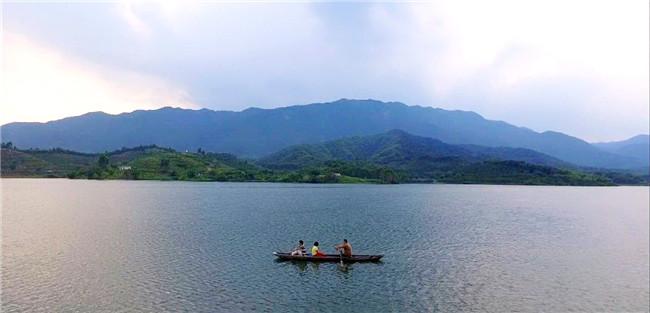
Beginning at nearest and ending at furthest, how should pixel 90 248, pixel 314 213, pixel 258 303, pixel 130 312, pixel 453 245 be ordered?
1. pixel 130 312
2. pixel 258 303
3. pixel 90 248
4. pixel 453 245
5. pixel 314 213

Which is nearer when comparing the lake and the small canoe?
the lake

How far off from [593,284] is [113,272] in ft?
137

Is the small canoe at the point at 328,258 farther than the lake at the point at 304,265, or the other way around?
the small canoe at the point at 328,258

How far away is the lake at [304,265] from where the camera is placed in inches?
1358

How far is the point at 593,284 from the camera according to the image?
42.4m

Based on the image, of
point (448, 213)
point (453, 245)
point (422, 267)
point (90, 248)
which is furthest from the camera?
point (448, 213)

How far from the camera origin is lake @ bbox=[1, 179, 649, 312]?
113 feet

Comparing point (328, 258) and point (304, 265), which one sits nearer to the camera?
point (304, 265)

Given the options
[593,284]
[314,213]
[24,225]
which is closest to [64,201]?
[24,225]

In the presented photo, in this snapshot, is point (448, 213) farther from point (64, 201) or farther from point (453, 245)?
point (64, 201)

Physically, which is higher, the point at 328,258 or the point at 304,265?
the point at 328,258

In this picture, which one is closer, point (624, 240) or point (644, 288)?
point (644, 288)

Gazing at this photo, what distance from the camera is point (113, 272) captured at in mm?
41469

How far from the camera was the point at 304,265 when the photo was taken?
4650 centimetres
